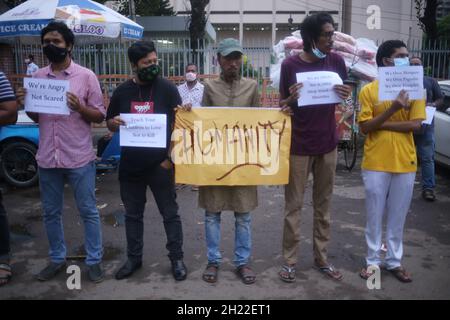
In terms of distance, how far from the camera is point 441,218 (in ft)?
18.7

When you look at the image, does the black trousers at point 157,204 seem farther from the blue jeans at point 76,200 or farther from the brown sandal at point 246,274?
the brown sandal at point 246,274

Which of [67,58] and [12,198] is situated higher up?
[67,58]

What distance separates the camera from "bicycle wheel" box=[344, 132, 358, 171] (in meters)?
8.44

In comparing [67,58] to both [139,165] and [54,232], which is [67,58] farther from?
[54,232]

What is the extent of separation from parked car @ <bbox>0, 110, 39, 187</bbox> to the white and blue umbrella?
6.58ft

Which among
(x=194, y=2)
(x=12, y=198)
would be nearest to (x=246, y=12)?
(x=194, y=2)

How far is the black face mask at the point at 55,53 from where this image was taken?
368 cm

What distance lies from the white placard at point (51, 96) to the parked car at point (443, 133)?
6090mm

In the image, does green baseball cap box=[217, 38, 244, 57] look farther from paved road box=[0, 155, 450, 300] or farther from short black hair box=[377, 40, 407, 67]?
paved road box=[0, 155, 450, 300]

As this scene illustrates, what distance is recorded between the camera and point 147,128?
149 inches

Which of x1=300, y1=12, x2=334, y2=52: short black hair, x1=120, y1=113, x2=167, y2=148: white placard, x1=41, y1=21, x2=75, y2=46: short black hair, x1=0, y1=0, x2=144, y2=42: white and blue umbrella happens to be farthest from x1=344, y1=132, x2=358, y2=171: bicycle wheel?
x1=41, y1=21, x2=75, y2=46: short black hair
